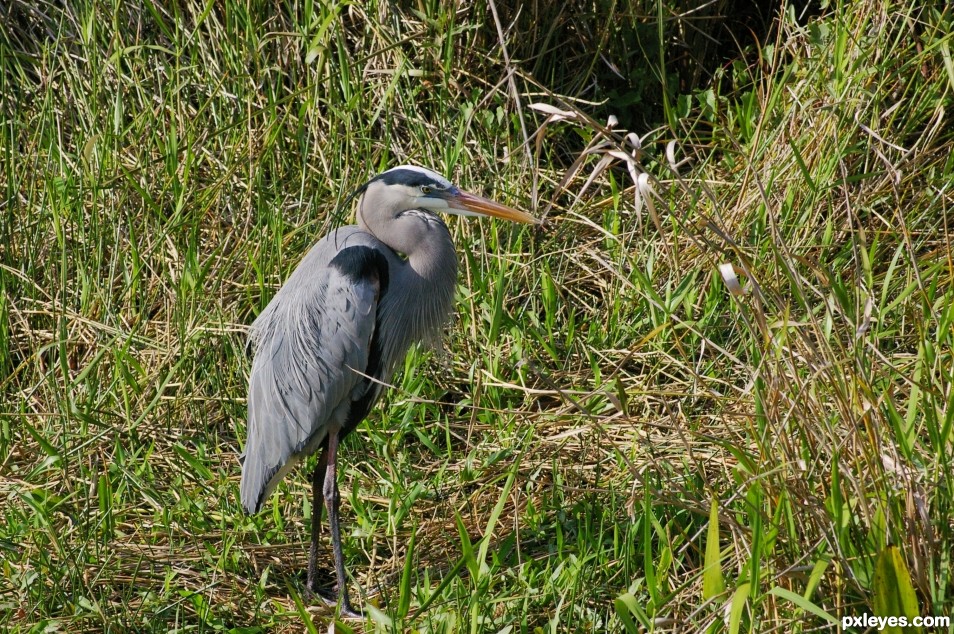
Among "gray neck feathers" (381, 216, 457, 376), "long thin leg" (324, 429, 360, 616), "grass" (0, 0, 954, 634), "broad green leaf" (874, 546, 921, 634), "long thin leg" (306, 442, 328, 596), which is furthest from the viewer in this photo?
"gray neck feathers" (381, 216, 457, 376)

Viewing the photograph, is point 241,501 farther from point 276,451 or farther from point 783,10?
point 783,10

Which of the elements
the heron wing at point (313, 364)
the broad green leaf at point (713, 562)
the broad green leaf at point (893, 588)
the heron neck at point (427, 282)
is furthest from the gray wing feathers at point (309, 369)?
the broad green leaf at point (893, 588)

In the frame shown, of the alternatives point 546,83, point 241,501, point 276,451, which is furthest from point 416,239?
point 546,83

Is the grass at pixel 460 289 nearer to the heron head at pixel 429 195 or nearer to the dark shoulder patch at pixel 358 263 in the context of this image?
the heron head at pixel 429 195

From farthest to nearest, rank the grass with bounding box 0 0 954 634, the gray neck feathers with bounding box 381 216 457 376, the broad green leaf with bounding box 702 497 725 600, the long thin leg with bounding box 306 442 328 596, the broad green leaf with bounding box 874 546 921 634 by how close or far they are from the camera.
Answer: the gray neck feathers with bounding box 381 216 457 376 → the long thin leg with bounding box 306 442 328 596 → the grass with bounding box 0 0 954 634 → the broad green leaf with bounding box 702 497 725 600 → the broad green leaf with bounding box 874 546 921 634

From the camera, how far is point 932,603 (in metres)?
1.98

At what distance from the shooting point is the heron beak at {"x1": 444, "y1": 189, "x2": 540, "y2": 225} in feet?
10.3

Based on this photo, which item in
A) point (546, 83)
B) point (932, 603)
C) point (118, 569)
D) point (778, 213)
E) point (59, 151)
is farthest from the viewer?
point (546, 83)

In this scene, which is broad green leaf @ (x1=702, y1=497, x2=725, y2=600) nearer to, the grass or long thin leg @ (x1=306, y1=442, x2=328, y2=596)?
the grass

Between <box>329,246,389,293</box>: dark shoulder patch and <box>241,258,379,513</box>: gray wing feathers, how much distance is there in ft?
0.05

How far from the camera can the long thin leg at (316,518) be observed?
3.09 metres

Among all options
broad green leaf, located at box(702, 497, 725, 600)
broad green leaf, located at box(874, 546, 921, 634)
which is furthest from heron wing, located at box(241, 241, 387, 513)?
broad green leaf, located at box(874, 546, 921, 634)

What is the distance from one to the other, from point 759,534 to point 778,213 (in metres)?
1.98

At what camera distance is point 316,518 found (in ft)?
10.4
